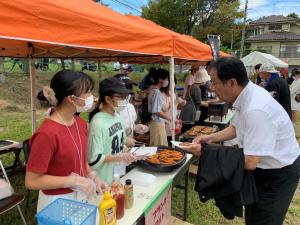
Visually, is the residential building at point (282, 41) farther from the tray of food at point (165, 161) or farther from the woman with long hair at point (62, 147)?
the woman with long hair at point (62, 147)

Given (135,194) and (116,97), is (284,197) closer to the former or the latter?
(135,194)

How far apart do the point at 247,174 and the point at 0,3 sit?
6.38 feet

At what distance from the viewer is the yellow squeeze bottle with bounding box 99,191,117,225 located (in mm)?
1545

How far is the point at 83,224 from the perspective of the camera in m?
1.39

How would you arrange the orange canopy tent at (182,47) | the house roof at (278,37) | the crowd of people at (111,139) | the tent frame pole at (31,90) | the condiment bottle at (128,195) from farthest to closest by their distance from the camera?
the house roof at (278,37) → the tent frame pole at (31,90) → the orange canopy tent at (182,47) → the condiment bottle at (128,195) → the crowd of people at (111,139)

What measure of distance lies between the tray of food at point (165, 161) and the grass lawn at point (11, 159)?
1.16 metres

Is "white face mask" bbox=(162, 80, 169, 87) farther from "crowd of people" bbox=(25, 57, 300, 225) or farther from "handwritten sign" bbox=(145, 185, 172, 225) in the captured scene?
"handwritten sign" bbox=(145, 185, 172, 225)

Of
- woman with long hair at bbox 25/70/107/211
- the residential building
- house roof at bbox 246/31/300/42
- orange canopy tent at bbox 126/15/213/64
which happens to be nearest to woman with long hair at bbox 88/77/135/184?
woman with long hair at bbox 25/70/107/211

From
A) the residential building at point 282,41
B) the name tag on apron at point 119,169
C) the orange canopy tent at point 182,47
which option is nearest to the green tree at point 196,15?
the orange canopy tent at point 182,47

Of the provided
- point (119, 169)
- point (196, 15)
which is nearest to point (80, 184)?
point (119, 169)

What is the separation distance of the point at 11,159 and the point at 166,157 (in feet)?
12.9

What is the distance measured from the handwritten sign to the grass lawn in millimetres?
1017

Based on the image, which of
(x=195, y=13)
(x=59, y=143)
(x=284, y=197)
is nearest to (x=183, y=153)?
A: (x=284, y=197)

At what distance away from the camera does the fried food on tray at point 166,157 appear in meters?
2.74
